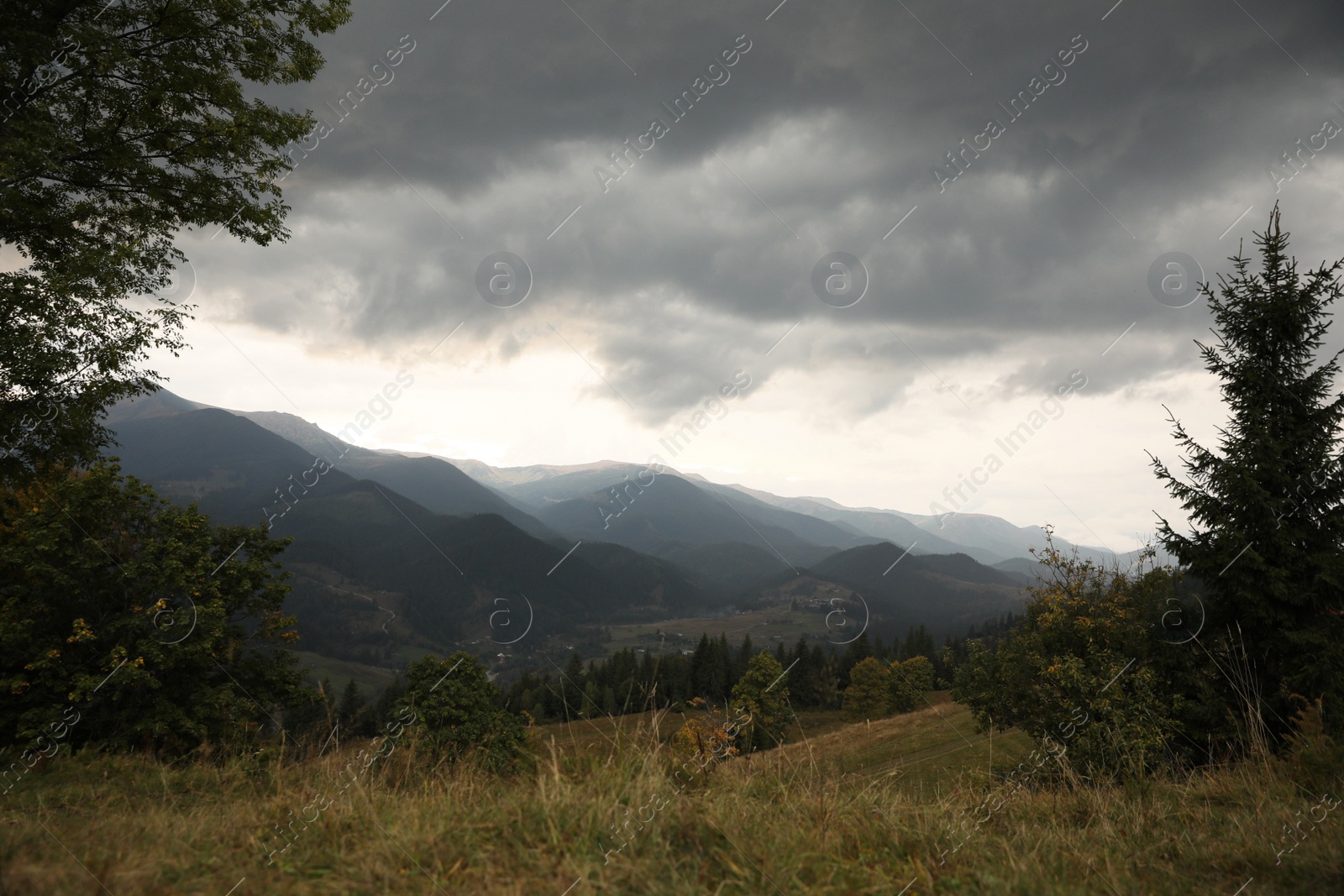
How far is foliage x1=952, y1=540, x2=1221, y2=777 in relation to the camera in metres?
16.3

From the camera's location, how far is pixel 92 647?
1898cm

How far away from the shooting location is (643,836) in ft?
11.0

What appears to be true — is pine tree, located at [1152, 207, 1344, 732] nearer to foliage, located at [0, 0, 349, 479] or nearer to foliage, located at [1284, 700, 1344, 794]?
foliage, located at [1284, 700, 1344, 794]

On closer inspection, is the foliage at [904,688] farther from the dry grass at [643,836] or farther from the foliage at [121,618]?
the dry grass at [643,836]

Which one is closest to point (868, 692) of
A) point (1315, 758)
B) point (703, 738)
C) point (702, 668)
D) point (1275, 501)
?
point (702, 668)

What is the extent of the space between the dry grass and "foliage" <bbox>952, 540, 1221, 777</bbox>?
43.7ft

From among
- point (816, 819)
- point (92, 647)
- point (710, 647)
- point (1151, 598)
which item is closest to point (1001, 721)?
point (1151, 598)

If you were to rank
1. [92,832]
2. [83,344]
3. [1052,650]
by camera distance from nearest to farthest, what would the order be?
[92,832] → [83,344] → [1052,650]

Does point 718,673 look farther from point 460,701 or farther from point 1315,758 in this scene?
point 1315,758

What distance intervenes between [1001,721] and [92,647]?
35.4 meters

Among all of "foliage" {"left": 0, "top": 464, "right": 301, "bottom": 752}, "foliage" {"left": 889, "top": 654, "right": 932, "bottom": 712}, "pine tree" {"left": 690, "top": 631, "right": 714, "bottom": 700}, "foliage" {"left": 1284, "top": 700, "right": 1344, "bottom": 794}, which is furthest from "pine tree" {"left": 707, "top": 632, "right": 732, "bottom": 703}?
"foliage" {"left": 1284, "top": 700, "right": 1344, "bottom": 794}

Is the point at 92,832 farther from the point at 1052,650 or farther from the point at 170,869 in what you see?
the point at 1052,650

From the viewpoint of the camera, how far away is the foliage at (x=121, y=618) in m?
18.0

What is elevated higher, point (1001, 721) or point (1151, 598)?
point (1151, 598)
